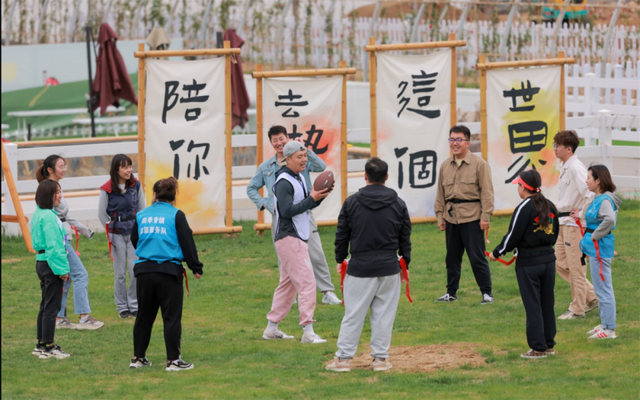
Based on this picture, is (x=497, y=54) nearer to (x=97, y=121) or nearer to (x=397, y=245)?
(x=97, y=121)

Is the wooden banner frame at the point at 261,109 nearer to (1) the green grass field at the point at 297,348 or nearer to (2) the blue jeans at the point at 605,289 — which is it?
(1) the green grass field at the point at 297,348

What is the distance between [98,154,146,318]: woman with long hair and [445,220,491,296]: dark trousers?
3.11m

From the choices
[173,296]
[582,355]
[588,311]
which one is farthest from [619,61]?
[173,296]

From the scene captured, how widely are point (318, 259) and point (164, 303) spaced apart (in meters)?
2.61

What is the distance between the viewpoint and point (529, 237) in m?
7.30

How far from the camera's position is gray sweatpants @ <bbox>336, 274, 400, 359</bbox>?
280 inches

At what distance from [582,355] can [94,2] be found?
84.2 ft

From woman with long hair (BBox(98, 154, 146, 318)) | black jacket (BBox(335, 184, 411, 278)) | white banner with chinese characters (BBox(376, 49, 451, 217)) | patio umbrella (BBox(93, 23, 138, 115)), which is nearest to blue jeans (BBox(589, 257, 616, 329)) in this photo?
black jacket (BBox(335, 184, 411, 278))

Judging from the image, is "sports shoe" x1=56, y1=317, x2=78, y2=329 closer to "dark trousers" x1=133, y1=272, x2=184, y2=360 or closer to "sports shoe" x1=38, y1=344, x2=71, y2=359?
"sports shoe" x1=38, y1=344, x2=71, y2=359

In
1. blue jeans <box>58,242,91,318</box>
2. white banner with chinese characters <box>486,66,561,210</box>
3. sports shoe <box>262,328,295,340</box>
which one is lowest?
sports shoe <box>262,328,295,340</box>

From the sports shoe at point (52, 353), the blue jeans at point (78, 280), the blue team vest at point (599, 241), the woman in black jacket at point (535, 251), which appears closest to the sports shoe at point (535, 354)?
the woman in black jacket at point (535, 251)

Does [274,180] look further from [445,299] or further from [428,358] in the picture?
[428,358]

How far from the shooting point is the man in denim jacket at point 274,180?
9.20 m

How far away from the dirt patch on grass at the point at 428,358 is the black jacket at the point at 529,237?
2.97 ft
